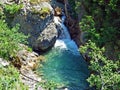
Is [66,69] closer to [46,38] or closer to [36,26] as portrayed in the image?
[46,38]

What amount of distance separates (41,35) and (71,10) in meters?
6.95

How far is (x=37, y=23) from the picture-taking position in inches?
1515

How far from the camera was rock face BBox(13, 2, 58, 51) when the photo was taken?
3828cm

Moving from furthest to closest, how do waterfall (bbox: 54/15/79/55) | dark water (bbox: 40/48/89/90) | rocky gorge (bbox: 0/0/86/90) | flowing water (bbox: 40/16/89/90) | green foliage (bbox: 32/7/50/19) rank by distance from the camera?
waterfall (bbox: 54/15/79/55) → green foliage (bbox: 32/7/50/19) → rocky gorge (bbox: 0/0/86/90) → flowing water (bbox: 40/16/89/90) → dark water (bbox: 40/48/89/90)

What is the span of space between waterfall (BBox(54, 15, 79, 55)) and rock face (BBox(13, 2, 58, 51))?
2.27m

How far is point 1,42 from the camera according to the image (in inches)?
1206

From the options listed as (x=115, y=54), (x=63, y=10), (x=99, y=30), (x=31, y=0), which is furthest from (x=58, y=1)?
(x=115, y=54)

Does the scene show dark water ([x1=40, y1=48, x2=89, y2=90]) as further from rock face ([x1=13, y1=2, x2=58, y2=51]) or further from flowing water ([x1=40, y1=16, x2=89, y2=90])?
rock face ([x1=13, y1=2, x2=58, y2=51])

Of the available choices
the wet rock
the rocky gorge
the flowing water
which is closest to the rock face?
the rocky gorge

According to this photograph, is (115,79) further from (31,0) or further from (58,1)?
(58,1)

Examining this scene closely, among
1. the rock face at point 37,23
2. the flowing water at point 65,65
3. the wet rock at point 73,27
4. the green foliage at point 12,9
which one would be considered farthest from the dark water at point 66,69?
the green foliage at point 12,9

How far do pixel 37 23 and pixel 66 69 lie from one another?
21.8 ft

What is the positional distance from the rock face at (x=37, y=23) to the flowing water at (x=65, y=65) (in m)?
1.60

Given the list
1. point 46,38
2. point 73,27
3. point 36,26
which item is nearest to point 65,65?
point 46,38
